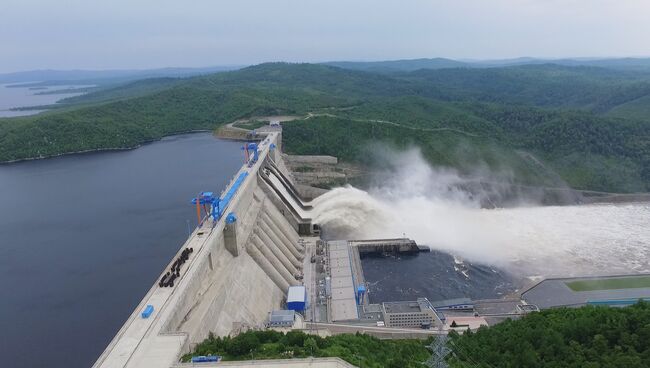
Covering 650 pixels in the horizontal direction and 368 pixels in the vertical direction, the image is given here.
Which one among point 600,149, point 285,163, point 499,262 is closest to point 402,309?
point 499,262

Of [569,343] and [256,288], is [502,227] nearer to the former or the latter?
[256,288]

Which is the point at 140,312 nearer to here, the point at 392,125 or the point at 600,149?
the point at 392,125

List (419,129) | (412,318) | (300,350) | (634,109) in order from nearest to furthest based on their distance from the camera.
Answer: (300,350), (412,318), (419,129), (634,109)

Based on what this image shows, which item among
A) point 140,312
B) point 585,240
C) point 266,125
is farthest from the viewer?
point 266,125

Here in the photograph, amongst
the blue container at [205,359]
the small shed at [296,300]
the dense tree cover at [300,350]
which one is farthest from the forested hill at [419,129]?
the blue container at [205,359]

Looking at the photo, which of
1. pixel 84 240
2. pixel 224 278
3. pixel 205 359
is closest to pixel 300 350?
pixel 205 359

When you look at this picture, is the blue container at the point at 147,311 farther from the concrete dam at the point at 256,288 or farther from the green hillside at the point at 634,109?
the green hillside at the point at 634,109
